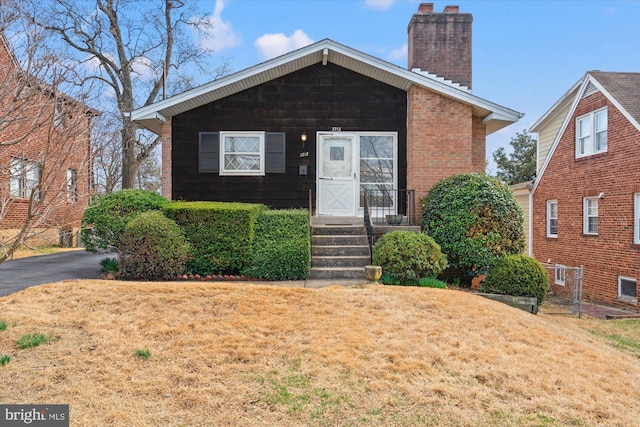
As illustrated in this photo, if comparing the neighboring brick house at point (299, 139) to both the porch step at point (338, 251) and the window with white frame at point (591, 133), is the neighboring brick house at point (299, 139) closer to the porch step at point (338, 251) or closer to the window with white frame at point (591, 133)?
the porch step at point (338, 251)

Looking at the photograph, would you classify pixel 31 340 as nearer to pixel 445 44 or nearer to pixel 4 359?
pixel 4 359

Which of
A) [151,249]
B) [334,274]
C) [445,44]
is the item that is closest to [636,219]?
[445,44]

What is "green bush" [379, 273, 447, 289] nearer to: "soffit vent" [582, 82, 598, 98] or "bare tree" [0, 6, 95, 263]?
"bare tree" [0, 6, 95, 263]

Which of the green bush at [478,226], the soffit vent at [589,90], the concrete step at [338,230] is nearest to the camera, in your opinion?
the green bush at [478,226]

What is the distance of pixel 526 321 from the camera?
21.5 feet

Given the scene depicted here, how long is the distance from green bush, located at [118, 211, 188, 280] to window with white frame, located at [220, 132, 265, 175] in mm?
3500

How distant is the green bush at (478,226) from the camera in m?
9.04

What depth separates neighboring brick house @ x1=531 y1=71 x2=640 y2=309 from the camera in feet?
39.8

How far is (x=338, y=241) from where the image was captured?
32.8 feet

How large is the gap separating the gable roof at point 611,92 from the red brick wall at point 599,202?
23 centimetres

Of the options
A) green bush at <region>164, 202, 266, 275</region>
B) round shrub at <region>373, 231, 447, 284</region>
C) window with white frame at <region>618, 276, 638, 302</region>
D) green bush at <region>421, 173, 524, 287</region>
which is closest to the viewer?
round shrub at <region>373, 231, 447, 284</region>

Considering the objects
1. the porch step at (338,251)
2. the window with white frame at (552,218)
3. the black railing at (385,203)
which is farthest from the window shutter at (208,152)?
the window with white frame at (552,218)

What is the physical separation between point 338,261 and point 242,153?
441 centimetres

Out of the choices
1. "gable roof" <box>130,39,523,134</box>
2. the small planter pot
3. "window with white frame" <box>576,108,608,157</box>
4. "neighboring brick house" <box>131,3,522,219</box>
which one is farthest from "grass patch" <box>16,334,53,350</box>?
"window with white frame" <box>576,108,608,157</box>
